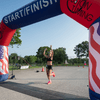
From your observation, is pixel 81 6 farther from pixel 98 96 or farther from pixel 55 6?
pixel 98 96

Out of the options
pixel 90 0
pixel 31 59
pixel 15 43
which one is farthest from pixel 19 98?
pixel 31 59

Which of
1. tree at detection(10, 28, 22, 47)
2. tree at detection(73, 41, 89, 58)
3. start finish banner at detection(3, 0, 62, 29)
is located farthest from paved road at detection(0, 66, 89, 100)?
tree at detection(73, 41, 89, 58)

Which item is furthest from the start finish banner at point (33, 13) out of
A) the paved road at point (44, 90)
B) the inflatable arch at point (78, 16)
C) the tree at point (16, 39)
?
the tree at point (16, 39)

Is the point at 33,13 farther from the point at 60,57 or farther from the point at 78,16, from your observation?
the point at 60,57

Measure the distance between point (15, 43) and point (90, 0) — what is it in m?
17.5

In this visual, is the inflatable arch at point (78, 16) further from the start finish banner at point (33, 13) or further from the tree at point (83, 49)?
the tree at point (83, 49)

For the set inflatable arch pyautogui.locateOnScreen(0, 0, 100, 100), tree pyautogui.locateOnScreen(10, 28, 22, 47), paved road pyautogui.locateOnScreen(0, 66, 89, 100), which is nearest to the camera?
inflatable arch pyautogui.locateOnScreen(0, 0, 100, 100)

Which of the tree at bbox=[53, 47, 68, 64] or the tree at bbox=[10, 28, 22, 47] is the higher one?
the tree at bbox=[10, 28, 22, 47]

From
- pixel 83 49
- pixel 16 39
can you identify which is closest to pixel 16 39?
pixel 16 39

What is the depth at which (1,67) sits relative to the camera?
19.2 feet

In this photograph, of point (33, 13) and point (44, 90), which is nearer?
point (33, 13)

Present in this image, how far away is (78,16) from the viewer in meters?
3.25

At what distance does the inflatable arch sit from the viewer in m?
2.81

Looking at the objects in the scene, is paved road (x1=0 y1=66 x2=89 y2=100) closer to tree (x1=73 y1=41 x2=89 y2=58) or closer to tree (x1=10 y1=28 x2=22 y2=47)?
tree (x1=10 y1=28 x2=22 y2=47)
